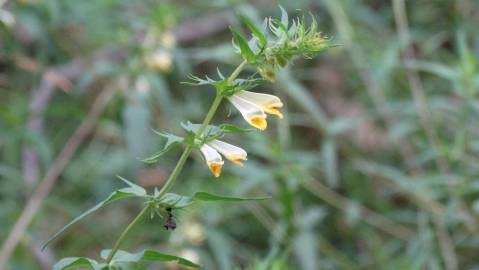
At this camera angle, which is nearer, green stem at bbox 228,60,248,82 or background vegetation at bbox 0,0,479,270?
green stem at bbox 228,60,248,82

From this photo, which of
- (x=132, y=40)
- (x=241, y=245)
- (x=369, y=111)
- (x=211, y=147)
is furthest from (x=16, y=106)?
(x=211, y=147)

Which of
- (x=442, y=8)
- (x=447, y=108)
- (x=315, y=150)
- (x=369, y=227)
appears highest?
(x=442, y=8)

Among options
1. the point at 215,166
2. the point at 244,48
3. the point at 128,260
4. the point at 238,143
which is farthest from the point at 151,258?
the point at 238,143

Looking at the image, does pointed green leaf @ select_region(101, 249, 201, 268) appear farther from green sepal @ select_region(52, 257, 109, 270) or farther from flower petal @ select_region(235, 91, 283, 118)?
flower petal @ select_region(235, 91, 283, 118)

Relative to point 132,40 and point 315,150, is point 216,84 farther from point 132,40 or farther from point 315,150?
point 315,150

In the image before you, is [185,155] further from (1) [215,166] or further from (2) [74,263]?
(2) [74,263]

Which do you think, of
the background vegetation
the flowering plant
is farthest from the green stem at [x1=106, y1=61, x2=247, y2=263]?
the background vegetation
